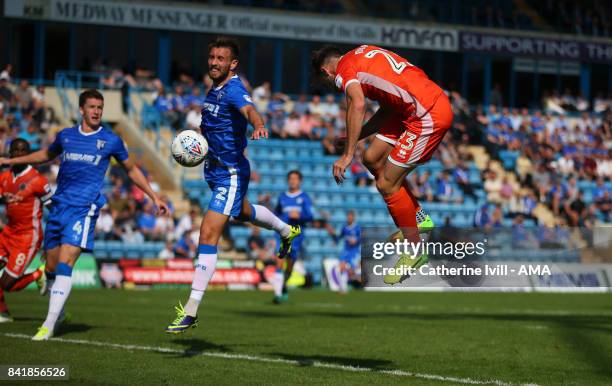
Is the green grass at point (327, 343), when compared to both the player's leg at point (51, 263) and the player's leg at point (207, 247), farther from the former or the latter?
the player's leg at point (207, 247)

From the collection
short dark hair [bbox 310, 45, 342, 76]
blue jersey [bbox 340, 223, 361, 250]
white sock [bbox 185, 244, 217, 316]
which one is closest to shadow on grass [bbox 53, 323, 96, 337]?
white sock [bbox 185, 244, 217, 316]

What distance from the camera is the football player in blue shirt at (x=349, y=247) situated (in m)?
25.5

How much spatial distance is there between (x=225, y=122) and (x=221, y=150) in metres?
0.29

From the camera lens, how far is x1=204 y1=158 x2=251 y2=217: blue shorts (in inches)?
404

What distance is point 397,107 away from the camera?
965cm

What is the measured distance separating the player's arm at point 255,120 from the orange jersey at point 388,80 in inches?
31.3

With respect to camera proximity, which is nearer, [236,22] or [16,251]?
[16,251]

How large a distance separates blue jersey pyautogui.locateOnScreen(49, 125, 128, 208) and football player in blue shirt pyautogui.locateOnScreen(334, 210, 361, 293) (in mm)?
13671

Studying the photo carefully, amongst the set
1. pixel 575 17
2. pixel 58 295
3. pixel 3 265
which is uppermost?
pixel 575 17

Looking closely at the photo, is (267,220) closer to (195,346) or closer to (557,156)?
(195,346)

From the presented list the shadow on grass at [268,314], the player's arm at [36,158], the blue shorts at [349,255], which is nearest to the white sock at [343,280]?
the blue shorts at [349,255]

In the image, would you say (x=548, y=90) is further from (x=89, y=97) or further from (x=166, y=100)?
(x=89, y=97)

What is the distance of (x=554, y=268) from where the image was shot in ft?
86.1

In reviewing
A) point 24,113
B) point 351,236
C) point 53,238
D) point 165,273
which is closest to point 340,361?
point 53,238
